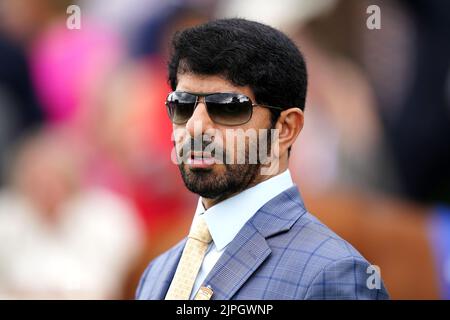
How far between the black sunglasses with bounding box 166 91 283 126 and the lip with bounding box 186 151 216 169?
129 millimetres

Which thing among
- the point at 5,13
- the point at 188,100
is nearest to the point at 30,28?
the point at 5,13

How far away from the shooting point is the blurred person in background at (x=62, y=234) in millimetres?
5523

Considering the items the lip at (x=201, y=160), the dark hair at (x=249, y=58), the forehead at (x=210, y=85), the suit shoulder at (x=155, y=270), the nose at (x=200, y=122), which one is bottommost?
the suit shoulder at (x=155, y=270)

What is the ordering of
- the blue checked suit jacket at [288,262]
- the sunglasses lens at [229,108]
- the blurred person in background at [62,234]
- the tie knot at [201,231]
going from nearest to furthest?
the blue checked suit jacket at [288,262]
the sunglasses lens at [229,108]
the tie knot at [201,231]
the blurred person in background at [62,234]

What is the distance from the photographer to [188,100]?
3125 millimetres

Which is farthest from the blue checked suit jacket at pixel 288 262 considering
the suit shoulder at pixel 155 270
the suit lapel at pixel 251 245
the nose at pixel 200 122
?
the suit shoulder at pixel 155 270

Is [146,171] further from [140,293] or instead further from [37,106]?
[140,293]

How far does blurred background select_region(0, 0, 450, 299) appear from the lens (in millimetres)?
5078

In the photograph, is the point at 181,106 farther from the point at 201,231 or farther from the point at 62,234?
the point at 62,234

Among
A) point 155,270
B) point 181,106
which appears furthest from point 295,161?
point 181,106

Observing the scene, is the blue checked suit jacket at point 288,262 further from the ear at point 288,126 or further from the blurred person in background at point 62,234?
the blurred person in background at point 62,234

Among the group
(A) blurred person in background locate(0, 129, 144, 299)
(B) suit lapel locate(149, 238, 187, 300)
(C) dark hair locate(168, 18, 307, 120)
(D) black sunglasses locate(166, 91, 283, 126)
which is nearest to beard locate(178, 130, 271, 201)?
(D) black sunglasses locate(166, 91, 283, 126)

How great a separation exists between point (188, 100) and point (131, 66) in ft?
11.4

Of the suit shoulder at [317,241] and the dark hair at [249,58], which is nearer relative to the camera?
the suit shoulder at [317,241]
